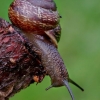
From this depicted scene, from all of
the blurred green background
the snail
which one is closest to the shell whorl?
the snail

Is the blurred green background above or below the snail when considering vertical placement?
below

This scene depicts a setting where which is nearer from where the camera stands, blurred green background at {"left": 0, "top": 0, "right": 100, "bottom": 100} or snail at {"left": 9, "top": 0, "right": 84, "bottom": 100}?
snail at {"left": 9, "top": 0, "right": 84, "bottom": 100}

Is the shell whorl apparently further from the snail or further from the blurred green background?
the blurred green background

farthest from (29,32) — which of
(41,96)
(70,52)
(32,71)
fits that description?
(70,52)

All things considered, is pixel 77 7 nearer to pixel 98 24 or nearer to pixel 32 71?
pixel 98 24

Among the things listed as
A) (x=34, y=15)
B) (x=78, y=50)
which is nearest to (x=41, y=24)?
(x=34, y=15)

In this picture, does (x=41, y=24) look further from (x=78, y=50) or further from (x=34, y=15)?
(x=78, y=50)
